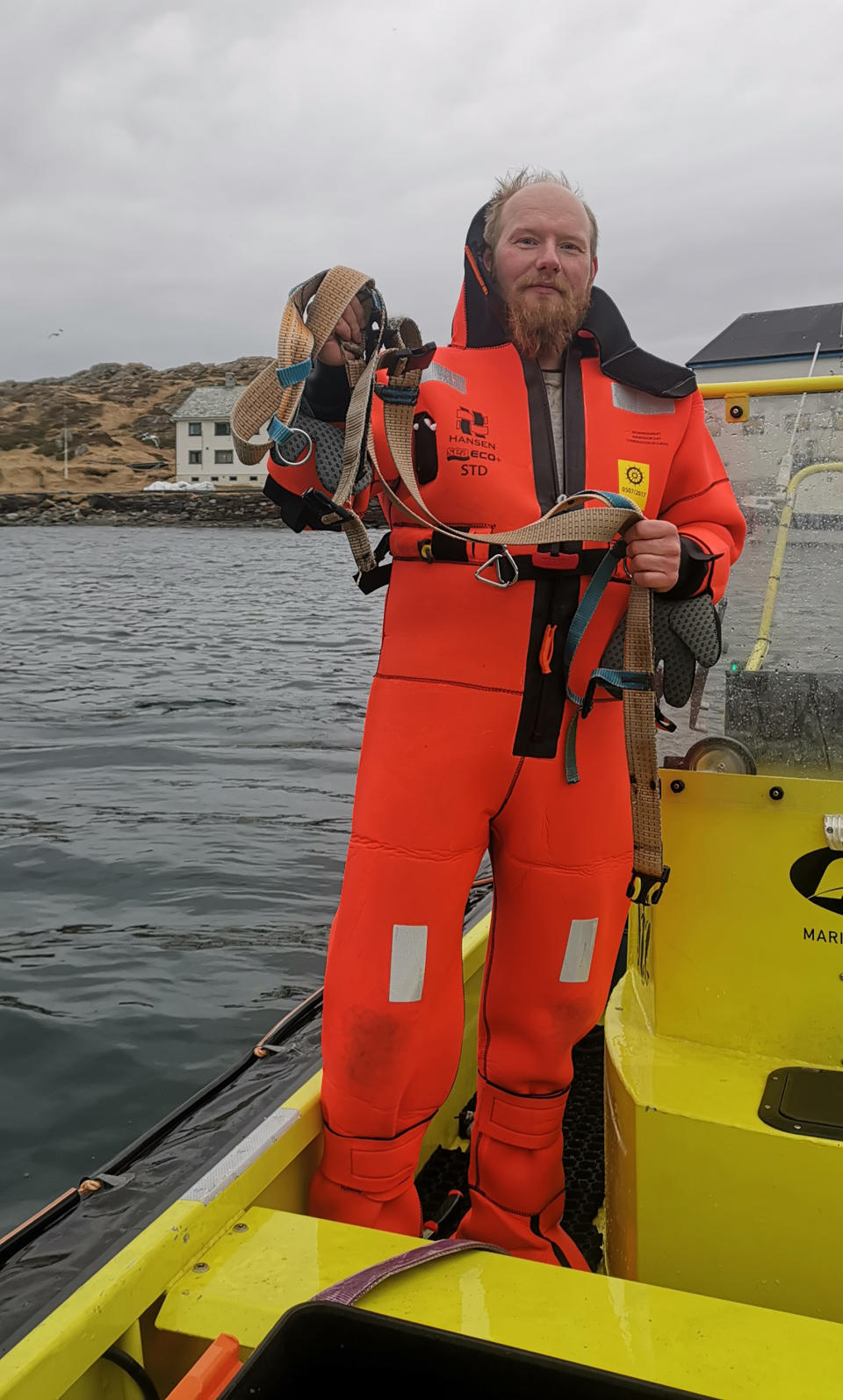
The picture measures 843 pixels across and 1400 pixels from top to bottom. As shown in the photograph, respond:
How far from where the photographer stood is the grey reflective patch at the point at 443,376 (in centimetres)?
229

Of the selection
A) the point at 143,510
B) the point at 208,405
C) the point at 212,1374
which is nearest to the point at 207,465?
the point at 208,405

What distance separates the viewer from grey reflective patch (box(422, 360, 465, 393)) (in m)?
2.29

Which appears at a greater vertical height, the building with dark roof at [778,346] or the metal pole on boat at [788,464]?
the building with dark roof at [778,346]

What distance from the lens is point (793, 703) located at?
240 cm

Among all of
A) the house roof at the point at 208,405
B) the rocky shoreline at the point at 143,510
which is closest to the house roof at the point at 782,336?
the rocky shoreline at the point at 143,510

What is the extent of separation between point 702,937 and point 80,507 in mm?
64059

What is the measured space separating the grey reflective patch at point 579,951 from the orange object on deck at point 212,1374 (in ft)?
3.39

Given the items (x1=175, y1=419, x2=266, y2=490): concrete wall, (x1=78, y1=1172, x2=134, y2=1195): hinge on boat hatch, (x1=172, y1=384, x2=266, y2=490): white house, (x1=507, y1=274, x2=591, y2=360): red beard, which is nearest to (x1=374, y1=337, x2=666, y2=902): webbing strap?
(x1=507, y1=274, x2=591, y2=360): red beard

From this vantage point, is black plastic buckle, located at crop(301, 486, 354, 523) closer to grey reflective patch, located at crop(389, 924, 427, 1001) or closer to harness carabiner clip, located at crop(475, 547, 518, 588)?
harness carabiner clip, located at crop(475, 547, 518, 588)

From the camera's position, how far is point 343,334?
87.3 inches

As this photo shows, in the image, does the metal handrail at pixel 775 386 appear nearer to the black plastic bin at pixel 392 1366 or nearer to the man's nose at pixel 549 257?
the man's nose at pixel 549 257

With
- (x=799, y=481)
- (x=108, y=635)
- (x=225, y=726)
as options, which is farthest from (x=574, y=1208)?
(x=108, y=635)

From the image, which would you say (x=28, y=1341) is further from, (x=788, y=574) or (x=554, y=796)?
(x=788, y=574)

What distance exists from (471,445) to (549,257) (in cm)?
44
